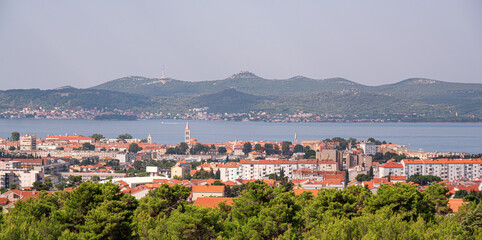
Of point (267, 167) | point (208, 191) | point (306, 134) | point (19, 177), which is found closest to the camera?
point (208, 191)

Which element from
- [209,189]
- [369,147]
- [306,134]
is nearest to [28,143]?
[369,147]

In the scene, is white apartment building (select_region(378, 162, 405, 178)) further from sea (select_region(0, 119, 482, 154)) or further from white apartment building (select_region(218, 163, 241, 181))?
sea (select_region(0, 119, 482, 154))

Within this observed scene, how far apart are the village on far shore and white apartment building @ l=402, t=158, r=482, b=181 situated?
0.18 feet

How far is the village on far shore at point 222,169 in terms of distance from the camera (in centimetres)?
2709

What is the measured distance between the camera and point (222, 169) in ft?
121

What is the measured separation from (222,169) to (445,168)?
481 inches

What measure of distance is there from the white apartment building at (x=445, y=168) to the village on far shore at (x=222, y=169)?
54 mm

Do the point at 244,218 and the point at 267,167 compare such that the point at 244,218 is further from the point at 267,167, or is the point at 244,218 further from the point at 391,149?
the point at 391,149

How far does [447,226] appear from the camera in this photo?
445 inches

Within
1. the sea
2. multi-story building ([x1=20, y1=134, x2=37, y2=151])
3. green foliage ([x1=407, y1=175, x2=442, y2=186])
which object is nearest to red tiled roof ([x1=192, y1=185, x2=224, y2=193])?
green foliage ([x1=407, y1=175, x2=442, y2=186])

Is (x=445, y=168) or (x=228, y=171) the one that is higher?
(x=445, y=168)

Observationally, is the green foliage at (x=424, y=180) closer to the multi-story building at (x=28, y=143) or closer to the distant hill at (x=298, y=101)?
the multi-story building at (x=28, y=143)

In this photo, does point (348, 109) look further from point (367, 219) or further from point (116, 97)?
point (367, 219)

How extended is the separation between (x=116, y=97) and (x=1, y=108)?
2895cm
